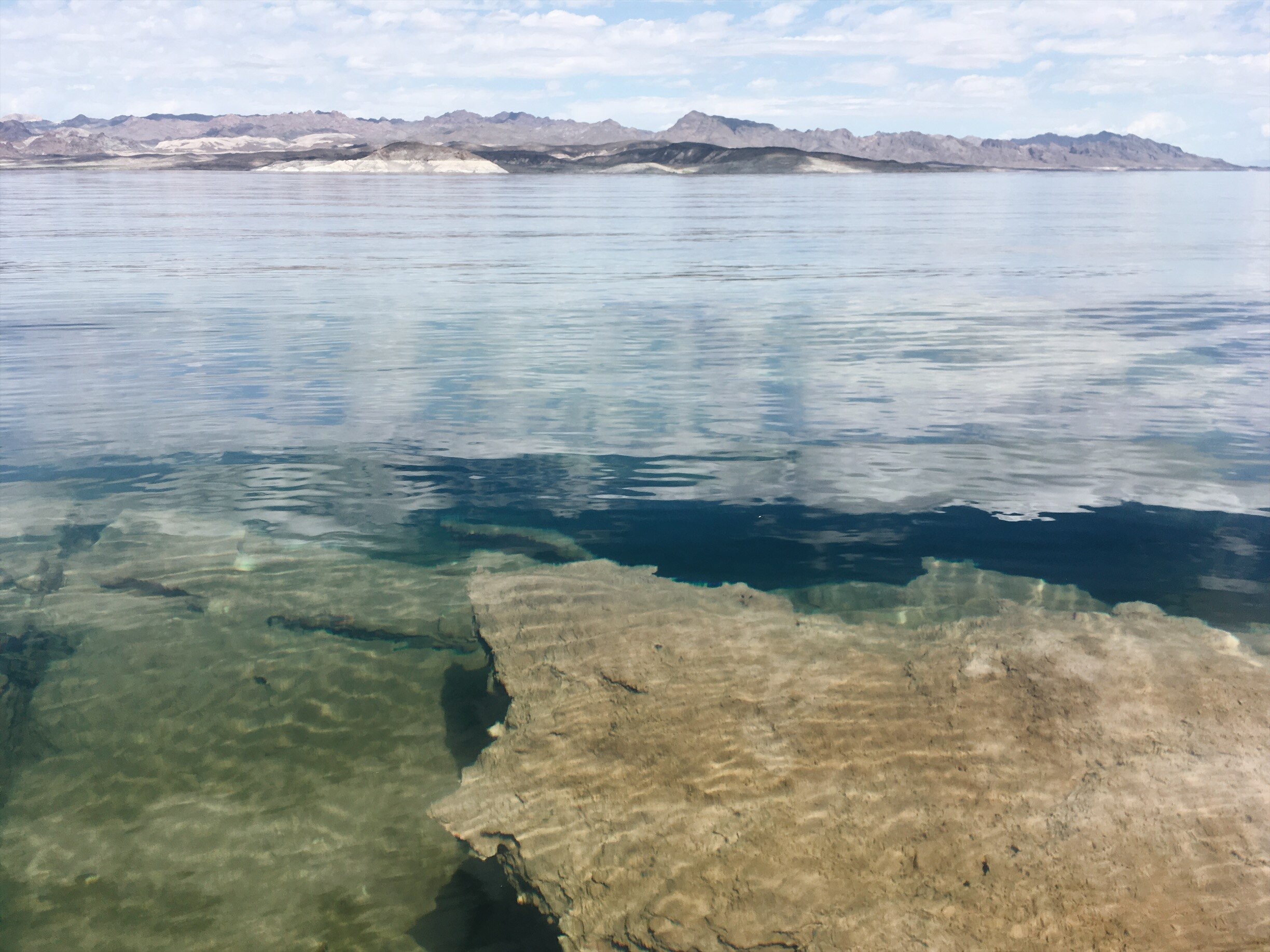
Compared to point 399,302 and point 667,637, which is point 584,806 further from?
point 399,302

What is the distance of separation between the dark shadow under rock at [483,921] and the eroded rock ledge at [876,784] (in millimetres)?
268

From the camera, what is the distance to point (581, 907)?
13.8 ft

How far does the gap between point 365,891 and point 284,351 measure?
49.0ft

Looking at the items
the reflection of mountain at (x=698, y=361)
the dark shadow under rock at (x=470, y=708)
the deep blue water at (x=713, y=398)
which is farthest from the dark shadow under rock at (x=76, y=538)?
the dark shadow under rock at (x=470, y=708)

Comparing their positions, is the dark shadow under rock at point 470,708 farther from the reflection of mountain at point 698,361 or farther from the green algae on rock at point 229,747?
the reflection of mountain at point 698,361

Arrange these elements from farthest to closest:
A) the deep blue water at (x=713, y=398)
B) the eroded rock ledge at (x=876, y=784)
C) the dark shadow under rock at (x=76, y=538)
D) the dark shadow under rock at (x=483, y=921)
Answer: the deep blue water at (x=713, y=398) < the dark shadow under rock at (x=76, y=538) < the dark shadow under rock at (x=483, y=921) < the eroded rock ledge at (x=876, y=784)

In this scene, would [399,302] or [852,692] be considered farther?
[399,302]

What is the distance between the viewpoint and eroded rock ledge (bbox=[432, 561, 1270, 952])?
4.04 meters

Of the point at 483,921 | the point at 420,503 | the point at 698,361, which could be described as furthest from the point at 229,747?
the point at 698,361

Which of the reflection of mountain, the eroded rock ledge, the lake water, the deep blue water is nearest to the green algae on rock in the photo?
the lake water

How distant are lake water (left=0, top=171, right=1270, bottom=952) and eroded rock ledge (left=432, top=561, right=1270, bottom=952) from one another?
0.66 metres

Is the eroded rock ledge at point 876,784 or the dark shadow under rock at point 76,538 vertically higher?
the eroded rock ledge at point 876,784

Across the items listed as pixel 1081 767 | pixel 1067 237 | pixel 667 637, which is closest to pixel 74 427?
pixel 667 637

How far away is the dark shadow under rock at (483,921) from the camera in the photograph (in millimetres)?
4473
